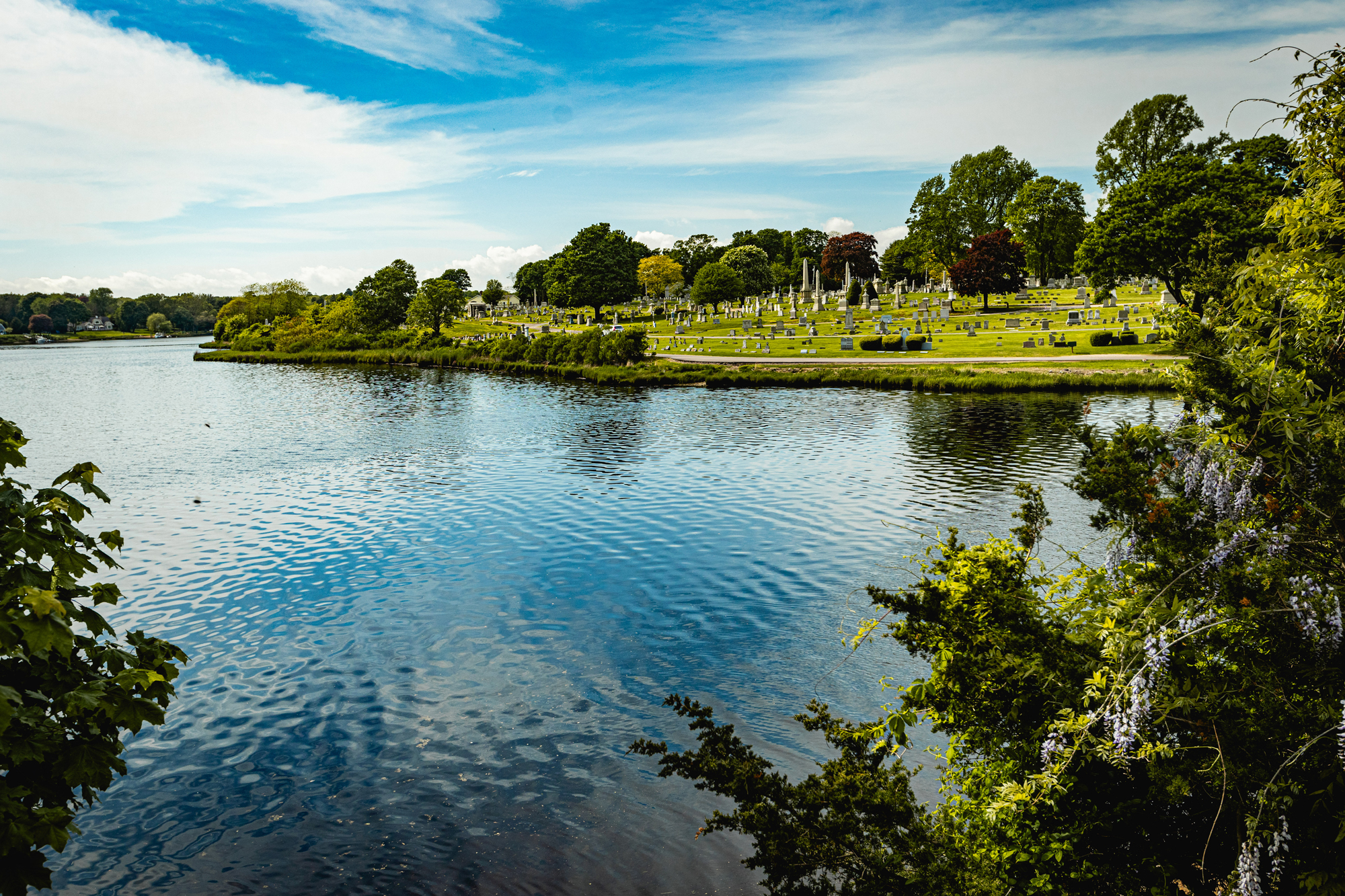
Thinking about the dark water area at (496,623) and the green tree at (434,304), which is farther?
the green tree at (434,304)

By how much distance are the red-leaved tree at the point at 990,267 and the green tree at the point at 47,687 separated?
310ft

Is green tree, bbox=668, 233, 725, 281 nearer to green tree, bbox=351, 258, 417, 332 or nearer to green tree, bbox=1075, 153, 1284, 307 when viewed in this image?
green tree, bbox=351, 258, 417, 332

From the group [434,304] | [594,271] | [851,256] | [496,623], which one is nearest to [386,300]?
[434,304]

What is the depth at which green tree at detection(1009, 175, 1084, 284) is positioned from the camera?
309 ft

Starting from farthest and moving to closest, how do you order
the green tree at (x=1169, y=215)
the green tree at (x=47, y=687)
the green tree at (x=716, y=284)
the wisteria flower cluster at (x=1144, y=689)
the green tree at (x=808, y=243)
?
the green tree at (x=808, y=243)
the green tree at (x=716, y=284)
the green tree at (x=1169, y=215)
the wisteria flower cluster at (x=1144, y=689)
the green tree at (x=47, y=687)

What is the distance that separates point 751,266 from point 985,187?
36064 millimetres

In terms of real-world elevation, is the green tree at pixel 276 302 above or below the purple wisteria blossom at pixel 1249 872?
above

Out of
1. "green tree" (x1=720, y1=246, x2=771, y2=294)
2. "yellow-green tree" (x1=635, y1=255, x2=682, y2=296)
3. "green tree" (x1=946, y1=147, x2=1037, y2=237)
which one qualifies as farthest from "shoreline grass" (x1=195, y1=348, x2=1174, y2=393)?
"green tree" (x1=946, y1=147, x2=1037, y2=237)

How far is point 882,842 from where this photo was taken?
6.83 metres

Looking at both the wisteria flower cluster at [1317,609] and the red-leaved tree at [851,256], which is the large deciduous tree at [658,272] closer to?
the red-leaved tree at [851,256]

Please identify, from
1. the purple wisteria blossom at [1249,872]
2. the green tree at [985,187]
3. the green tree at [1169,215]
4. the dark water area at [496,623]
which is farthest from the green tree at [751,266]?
the purple wisteria blossom at [1249,872]

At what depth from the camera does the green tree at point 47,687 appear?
485 centimetres

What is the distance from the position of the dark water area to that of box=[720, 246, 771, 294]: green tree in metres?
86.3

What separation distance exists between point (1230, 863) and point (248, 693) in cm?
1463
